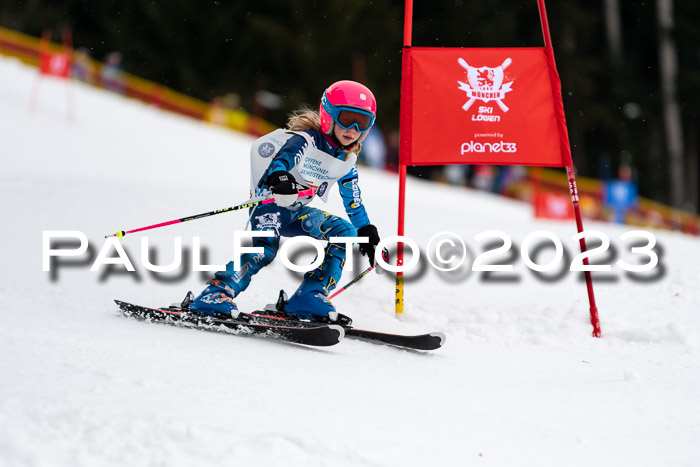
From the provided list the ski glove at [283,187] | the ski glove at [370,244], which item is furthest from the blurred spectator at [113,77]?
the ski glove at [283,187]

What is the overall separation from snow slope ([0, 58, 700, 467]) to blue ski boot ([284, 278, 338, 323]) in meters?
0.28

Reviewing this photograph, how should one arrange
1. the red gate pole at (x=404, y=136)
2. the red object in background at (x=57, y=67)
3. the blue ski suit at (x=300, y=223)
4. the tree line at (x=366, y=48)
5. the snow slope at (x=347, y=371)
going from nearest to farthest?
the snow slope at (x=347, y=371) → the blue ski suit at (x=300, y=223) → the red gate pole at (x=404, y=136) → the red object in background at (x=57, y=67) → the tree line at (x=366, y=48)

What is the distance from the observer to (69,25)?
30984mm

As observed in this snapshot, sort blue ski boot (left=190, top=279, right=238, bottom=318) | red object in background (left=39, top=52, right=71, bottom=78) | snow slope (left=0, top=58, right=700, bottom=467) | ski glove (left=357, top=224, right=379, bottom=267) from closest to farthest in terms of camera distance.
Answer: snow slope (left=0, top=58, right=700, bottom=467)
blue ski boot (left=190, top=279, right=238, bottom=318)
ski glove (left=357, top=224, right=379, bottom=267)
red object in background (left=39, top=52, right=71, bottom=78)

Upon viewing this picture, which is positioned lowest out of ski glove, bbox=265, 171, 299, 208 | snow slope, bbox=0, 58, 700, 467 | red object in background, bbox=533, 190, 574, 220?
snow slope, bbox=0, 58, 700, 467

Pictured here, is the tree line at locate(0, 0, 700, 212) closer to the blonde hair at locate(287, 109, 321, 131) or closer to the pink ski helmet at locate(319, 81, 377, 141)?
the blonde hair at locate(287, 109, 321, 131)

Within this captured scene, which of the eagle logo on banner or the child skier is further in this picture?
the eagle logo on banner

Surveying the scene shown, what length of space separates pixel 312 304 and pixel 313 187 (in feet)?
2.37

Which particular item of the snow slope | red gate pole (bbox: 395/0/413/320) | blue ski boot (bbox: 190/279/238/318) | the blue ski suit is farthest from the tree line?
blue ski boot (bbox: 190/279/238/318)

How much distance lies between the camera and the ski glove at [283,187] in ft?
14.4

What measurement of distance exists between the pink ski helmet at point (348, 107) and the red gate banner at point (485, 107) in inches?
37.4

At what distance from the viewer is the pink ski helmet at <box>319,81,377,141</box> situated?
4672 mm

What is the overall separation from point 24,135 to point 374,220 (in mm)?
8372

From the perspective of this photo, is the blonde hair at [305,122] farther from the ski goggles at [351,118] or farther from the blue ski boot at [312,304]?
the blue ski boot at [312,304]
